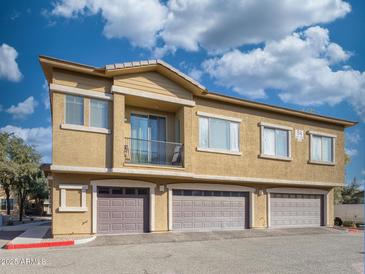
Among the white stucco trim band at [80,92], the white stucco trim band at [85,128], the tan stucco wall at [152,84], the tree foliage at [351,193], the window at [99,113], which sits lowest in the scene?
the tree foliage at [351,193]

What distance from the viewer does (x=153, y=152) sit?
17297 millimetres

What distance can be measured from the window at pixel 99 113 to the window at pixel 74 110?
41 cm

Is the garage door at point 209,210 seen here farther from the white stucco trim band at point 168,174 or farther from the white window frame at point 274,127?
the white window frame at point 274,127

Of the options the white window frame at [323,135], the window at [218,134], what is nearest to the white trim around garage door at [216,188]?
the window at [218,134]

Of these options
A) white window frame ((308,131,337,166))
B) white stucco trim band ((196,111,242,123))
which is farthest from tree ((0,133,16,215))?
white window frame ((308,131,337,166))

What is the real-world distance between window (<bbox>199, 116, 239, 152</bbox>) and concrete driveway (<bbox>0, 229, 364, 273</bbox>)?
15.8 feet

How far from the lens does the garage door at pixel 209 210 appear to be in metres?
17.7

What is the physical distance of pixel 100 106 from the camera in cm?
1559

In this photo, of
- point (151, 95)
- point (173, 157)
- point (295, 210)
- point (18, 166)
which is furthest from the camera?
point (18, 166)

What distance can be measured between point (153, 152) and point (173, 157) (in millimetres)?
994

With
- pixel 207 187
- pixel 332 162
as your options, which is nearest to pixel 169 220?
pixel 207 187

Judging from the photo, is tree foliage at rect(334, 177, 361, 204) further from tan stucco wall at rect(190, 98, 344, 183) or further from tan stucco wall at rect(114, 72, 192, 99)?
tan stucco wall at rect(114, 72, 192, 99)

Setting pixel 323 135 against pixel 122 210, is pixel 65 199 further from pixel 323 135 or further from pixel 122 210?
pixel 323 135

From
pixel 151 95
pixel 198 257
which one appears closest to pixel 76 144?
pixel 151 95
